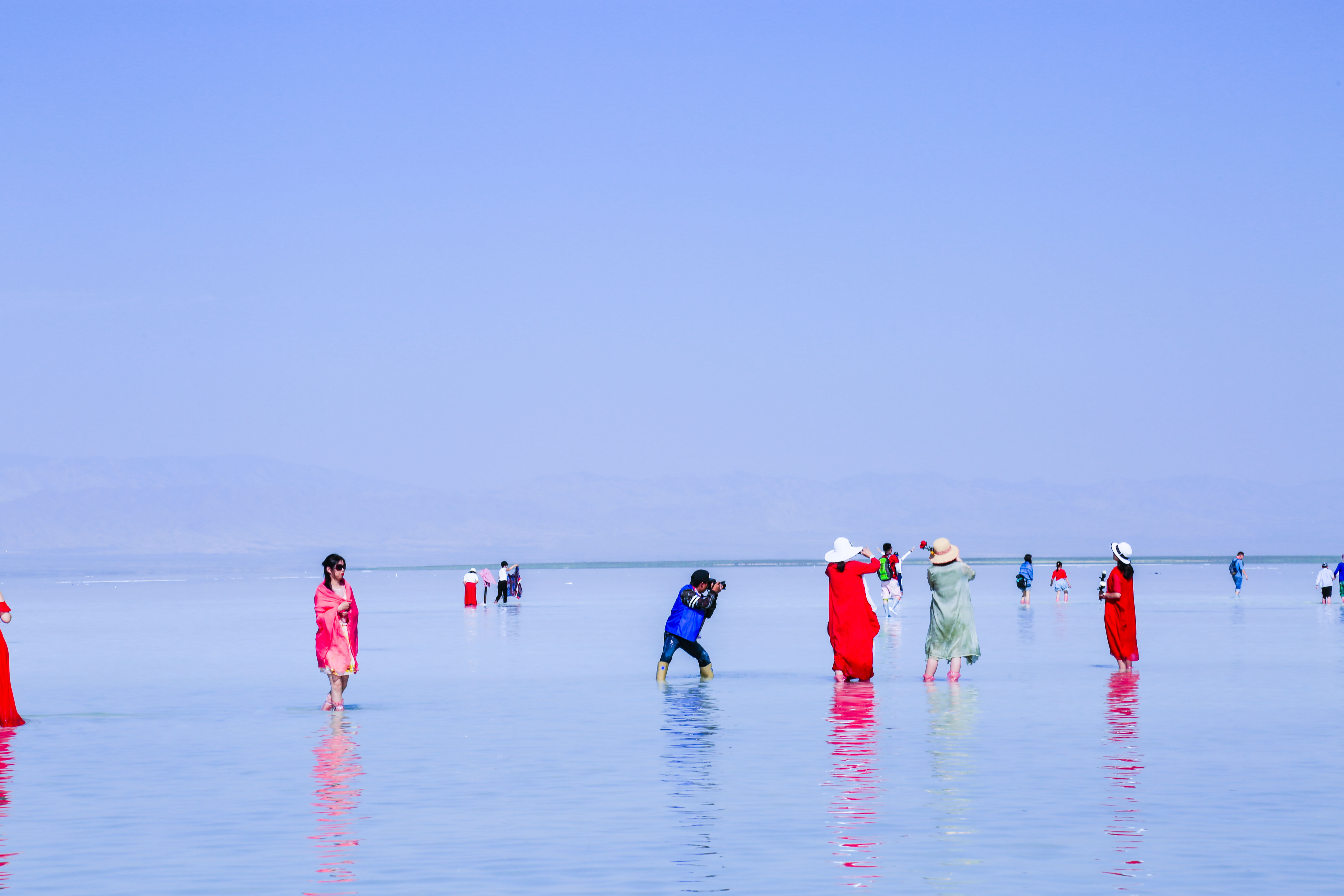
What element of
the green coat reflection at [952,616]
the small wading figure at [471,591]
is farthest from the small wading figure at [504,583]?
the green coat reflection at [952,616]

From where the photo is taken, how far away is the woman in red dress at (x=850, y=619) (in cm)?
1959

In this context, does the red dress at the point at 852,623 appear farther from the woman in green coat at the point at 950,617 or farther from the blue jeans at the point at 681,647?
the blue jeans at the point at 681,647

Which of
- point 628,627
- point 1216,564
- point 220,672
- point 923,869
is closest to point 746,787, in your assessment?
point 923,869

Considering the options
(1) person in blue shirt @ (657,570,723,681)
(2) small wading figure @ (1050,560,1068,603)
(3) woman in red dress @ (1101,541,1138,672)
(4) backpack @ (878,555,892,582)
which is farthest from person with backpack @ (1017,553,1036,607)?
(1) person in blue shirt @ (657,570,723,681)

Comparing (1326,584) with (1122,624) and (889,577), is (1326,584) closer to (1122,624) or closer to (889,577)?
Answer: (889,577)

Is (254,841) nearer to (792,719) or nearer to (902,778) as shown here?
(902,778)

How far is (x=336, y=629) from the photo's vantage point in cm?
1684

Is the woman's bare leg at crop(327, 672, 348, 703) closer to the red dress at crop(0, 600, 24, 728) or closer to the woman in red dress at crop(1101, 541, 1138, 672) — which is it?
the red dress at crop(0, 600, 24, 728)

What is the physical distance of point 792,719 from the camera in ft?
51.8

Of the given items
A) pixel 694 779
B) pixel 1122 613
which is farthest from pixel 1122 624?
pixel 694 779

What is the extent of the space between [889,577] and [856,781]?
29273 millimetres

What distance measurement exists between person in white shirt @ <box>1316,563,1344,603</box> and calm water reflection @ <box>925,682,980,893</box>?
28.5 m

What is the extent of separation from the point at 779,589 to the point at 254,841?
5441cm

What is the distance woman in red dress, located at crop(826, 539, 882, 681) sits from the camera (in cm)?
1959
